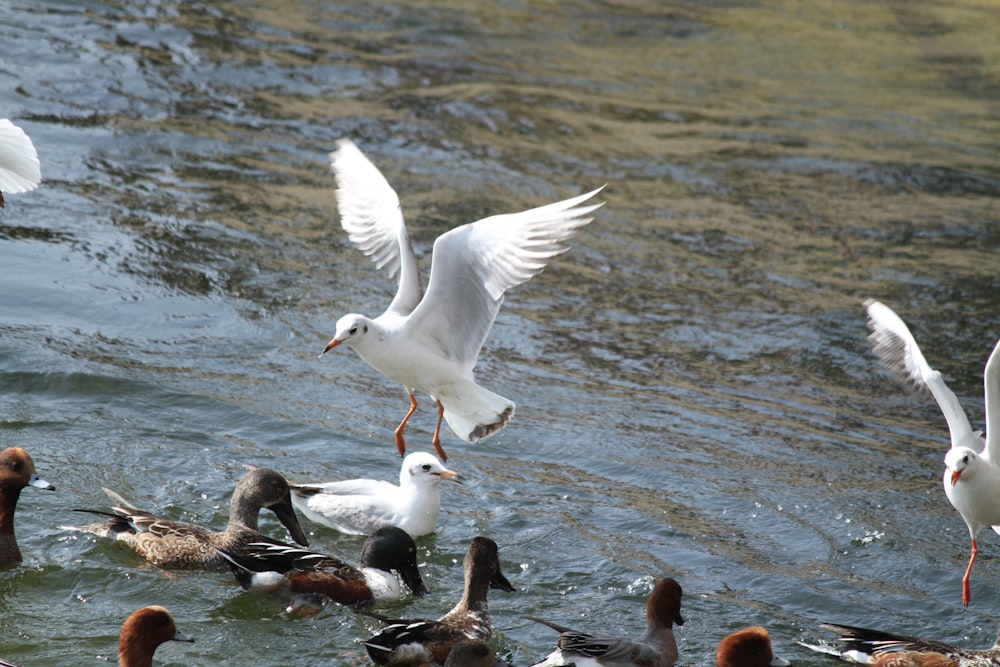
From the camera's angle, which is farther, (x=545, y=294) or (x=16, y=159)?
(x=545, y=294)

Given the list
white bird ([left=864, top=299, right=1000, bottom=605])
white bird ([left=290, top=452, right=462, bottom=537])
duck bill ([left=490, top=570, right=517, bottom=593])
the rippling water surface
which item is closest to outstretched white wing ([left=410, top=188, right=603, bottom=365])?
white bird ([left=290, top=452, right=462, bottom=537])

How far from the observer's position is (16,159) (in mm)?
9328

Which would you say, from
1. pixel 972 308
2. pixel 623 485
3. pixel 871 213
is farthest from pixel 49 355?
pixel 871 213

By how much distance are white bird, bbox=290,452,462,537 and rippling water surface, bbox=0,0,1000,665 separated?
0.72 feet

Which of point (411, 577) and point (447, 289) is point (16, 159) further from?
point (411, 577)

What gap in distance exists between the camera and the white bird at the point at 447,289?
8.95 metres

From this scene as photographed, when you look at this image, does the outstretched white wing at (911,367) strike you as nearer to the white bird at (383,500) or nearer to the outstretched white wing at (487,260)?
the outstretched white wing at (487,260)

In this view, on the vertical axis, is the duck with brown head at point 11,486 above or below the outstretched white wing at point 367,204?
below

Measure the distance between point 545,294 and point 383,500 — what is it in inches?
242

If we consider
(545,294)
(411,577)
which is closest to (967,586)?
(411,577)

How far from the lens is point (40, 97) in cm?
1841

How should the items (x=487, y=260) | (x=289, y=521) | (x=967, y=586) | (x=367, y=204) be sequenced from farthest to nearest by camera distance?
(x=367, y=204) → (x=487, y=260) → (x=967, y=586) → (x=289, y=521)

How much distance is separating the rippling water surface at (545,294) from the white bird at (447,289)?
69 cm

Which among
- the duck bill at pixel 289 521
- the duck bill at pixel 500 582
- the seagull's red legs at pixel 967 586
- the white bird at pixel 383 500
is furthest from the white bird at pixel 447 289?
the seagull's red legs at pixel 967 586
